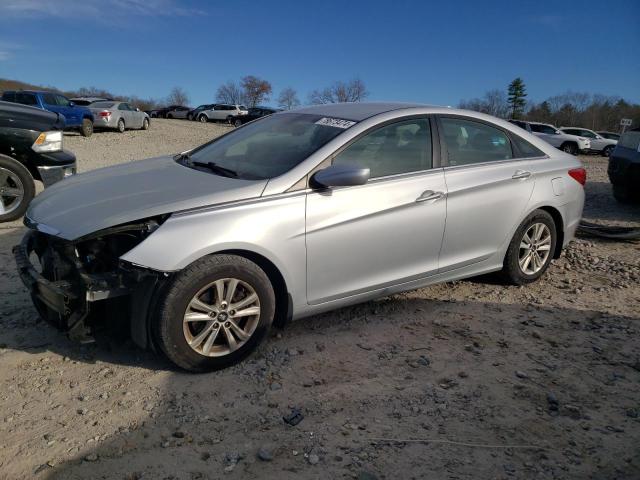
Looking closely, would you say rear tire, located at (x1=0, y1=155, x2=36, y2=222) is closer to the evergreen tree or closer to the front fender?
the front fender

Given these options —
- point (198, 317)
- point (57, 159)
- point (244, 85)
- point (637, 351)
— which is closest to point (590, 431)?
point (637, 351)

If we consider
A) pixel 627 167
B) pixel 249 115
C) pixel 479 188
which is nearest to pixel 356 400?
pixel 479 188

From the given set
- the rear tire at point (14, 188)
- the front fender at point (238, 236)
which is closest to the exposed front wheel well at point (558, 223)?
the front fender at point (238, 236)

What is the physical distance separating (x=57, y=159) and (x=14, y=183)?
0.56 metres

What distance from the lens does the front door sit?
3479 millimetres

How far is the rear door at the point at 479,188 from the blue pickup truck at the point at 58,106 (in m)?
17.9

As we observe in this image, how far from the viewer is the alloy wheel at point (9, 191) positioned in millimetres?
Result: 6340

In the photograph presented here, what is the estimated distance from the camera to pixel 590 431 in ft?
9.20

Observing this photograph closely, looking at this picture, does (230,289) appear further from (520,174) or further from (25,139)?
(25,139)

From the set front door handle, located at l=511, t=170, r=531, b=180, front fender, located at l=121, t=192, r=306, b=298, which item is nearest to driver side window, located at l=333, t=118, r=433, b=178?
front fender, located at l=121, t=192, r=306, b=298

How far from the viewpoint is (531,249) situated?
4.78 meters

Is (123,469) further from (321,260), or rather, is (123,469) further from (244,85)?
(244,85)

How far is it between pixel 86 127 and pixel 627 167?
1825 cm

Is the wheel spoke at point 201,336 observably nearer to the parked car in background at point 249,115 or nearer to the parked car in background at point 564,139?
the parked car in background at point 564,139
